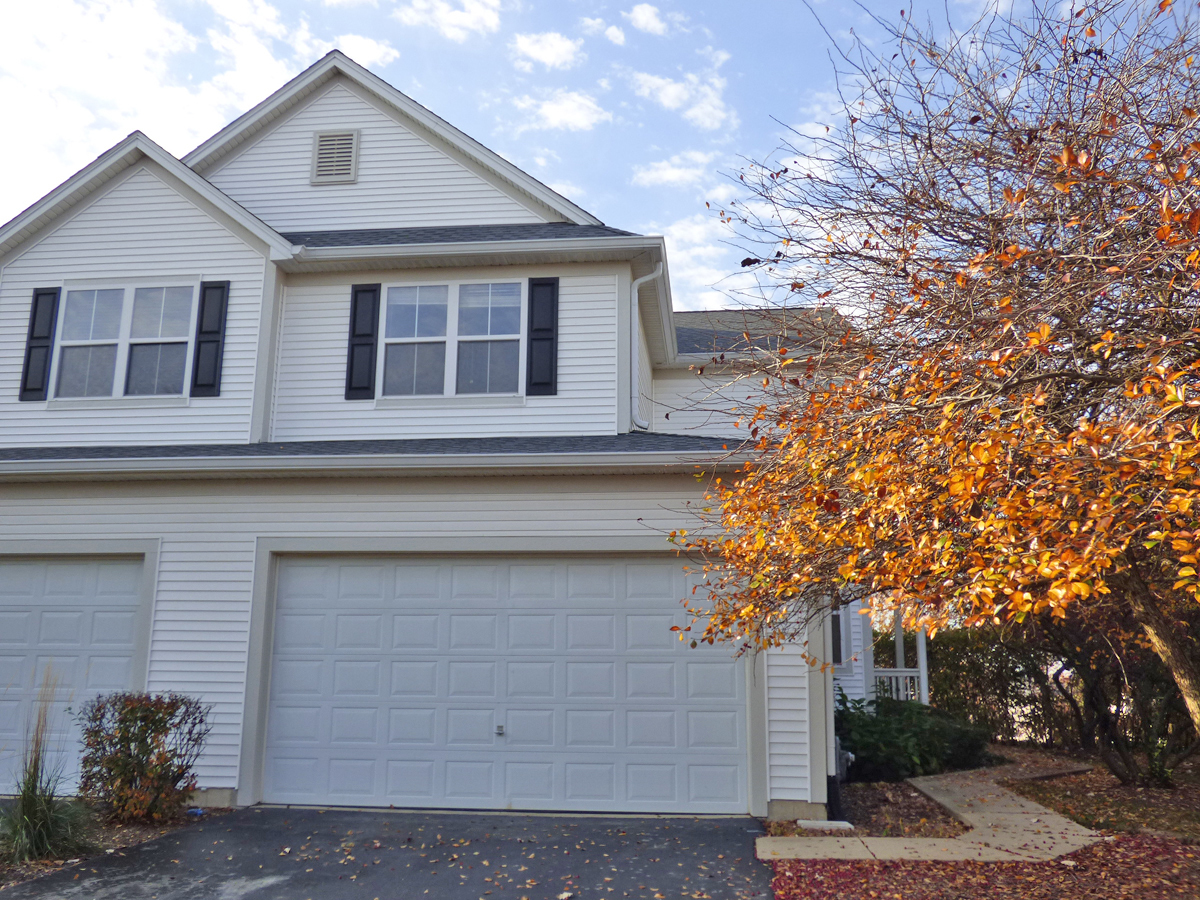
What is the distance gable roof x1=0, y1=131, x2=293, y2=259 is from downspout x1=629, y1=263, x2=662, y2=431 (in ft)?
14.4

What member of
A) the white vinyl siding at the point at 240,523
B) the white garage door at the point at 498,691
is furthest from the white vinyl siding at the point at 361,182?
the white garage door at the point at 498,691

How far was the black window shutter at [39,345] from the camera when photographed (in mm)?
10805

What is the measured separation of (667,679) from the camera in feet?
29.4

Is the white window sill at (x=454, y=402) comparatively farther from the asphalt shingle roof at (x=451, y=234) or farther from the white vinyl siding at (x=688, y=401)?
the white vinyl siding at (x=688, y=401)

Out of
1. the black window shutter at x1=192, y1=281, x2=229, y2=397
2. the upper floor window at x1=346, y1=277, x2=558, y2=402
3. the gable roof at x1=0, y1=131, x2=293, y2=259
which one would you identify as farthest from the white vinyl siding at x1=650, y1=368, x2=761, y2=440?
the gable roof at x1=0, y1=131, x2=293, y2=259

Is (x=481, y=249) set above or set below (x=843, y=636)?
above

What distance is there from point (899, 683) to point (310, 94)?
1244cm

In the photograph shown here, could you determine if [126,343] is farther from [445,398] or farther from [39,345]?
[445,398]

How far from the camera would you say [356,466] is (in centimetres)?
923

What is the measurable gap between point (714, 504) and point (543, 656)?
227 centimetres

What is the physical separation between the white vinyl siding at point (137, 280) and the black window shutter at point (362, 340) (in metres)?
1.09

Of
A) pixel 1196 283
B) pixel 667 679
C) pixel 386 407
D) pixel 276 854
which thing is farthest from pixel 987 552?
pixel 386 407

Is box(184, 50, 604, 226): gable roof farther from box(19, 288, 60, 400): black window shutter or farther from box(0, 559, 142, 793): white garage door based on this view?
box(0, 559, 142, 793): white garage door

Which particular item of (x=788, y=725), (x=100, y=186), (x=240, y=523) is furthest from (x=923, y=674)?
(x=100, y=186)
